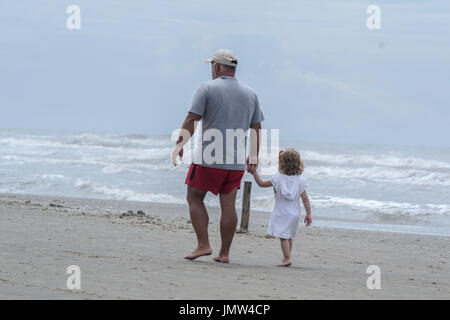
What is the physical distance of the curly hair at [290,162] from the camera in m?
6.84

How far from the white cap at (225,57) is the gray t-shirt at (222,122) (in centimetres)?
15

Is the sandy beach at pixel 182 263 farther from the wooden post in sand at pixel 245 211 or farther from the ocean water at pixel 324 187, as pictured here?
the ocean water at pixel 324 187

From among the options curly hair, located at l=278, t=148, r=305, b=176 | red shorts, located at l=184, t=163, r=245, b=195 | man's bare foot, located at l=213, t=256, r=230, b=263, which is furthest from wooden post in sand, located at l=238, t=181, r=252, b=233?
red shorts, located at l=184, t=163, r=245, b=195

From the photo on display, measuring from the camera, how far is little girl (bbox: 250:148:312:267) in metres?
6.86

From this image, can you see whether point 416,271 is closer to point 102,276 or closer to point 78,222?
point 102,276

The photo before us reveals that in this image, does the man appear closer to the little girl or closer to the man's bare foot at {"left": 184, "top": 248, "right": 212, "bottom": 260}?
the man's bare foot at {"left": 184, "top": 248, "right": 212, "bottom": 260}

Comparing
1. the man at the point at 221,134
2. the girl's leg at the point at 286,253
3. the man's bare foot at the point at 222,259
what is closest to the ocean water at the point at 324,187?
the girl's leg at the point at 286,253

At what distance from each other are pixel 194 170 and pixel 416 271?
2.64 meters

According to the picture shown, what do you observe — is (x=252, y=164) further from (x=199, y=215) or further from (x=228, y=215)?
(x=199, y=215)

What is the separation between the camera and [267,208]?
17391 millimetres

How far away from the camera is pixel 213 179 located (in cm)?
635

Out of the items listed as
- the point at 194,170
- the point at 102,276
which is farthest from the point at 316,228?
the point at 102,276

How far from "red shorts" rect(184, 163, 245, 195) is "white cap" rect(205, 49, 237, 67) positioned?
959 millimetres

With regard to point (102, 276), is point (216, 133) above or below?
above
